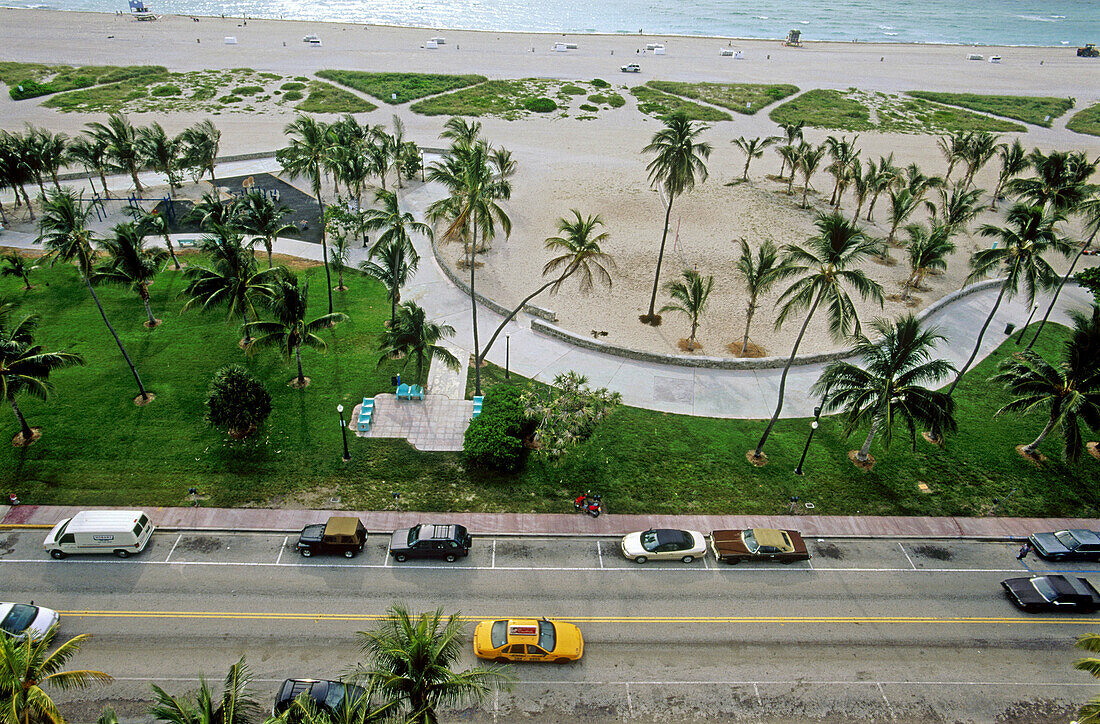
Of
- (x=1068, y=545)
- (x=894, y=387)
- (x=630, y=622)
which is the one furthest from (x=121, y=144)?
(x=1068, y=545)

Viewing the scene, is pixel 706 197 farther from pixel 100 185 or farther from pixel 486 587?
pixel 100 185

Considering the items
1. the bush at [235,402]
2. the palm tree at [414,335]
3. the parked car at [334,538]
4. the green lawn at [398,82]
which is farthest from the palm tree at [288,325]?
the green lawn at [398,82]

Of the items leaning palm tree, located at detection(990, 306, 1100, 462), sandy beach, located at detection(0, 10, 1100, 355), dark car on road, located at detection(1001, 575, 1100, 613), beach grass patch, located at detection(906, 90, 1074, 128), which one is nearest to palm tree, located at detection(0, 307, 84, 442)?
sandy beach, located at detection(0, 10, 1100, 355)

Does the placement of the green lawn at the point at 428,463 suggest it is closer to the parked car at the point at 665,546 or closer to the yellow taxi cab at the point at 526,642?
the parked car at the point at 665,546

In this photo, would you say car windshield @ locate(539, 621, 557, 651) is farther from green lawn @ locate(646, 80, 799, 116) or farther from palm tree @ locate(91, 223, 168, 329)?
green lawn @ locate(646, 80, 799, 116)

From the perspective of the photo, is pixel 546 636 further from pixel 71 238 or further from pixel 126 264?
pixel 71 238

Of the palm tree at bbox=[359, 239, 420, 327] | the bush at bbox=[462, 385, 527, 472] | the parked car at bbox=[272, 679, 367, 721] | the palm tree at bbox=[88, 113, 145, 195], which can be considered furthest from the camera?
the palm tree at bbox=[88, 113, 145, 195]

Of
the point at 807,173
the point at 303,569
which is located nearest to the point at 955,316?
the point at 807,173
